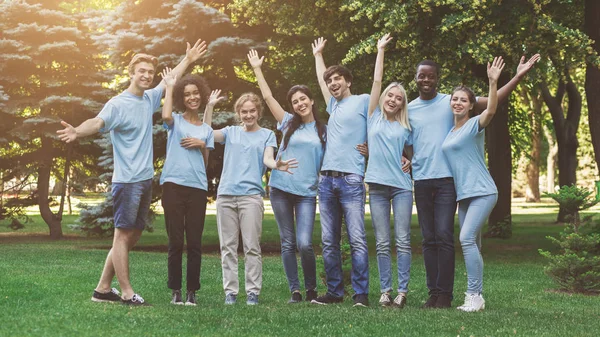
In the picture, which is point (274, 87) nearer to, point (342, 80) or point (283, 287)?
point (283, 287)

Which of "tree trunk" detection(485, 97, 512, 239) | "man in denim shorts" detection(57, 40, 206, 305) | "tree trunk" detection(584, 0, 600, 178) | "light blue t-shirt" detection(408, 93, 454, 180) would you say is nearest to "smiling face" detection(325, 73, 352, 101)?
"light blue t-shirt" detection(408, 93, 454, 180)

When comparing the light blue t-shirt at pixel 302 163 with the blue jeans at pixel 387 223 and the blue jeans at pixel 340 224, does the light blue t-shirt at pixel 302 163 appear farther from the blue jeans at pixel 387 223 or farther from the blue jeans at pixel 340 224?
the blue jeans at pixel 387 223

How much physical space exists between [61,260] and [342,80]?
914 cm

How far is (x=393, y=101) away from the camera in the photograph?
773 cm

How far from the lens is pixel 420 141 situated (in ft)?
25.3

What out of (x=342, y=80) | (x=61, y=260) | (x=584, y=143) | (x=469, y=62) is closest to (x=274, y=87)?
(x=469, y=62)

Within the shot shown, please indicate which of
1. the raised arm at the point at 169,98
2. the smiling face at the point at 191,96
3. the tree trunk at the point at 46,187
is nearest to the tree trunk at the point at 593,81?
the smiling face at the point at 191,96

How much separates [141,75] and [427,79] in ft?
9.07

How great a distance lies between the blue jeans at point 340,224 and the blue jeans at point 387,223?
0.45ft

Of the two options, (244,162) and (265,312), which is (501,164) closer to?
(244,162)

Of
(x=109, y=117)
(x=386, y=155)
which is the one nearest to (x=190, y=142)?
(x=109, y=117)

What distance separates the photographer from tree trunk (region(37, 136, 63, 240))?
2294cm

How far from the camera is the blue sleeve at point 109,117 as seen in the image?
24.0 feet

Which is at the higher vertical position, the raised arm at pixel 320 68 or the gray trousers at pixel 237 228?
the raised arm at pixel 320 68
